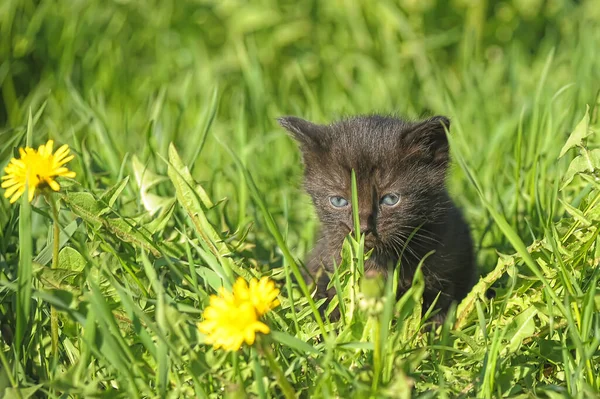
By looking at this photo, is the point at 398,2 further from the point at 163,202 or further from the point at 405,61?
the point at 163,202

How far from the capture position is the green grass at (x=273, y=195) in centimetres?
226

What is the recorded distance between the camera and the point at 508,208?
364 centimetres

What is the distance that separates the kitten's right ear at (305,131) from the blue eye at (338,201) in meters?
0.24

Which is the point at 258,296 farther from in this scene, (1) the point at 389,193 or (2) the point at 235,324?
(1) the point at 389,193

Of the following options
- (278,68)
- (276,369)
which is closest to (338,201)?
(276,369)

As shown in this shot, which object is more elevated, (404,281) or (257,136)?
(257,136)

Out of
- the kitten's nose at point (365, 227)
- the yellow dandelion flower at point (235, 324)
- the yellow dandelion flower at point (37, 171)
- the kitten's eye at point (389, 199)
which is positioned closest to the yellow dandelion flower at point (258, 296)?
the yellow dandelion flower at point (235, 324)

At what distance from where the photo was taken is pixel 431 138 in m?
3.17

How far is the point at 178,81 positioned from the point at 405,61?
1.72 m

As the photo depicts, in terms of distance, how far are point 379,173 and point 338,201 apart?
0.22 m

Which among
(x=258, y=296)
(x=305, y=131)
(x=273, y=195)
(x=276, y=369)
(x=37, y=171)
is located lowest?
(x=273, y=195)

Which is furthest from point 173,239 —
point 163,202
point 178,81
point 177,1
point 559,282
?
point 177,1

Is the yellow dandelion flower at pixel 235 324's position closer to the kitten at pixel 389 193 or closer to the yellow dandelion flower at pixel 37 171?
the yellow dandelion flower at pixel 37 171

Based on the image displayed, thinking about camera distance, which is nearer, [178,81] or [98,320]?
[98,320]
